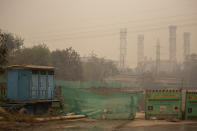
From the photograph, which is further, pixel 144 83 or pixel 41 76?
pixel 144 83

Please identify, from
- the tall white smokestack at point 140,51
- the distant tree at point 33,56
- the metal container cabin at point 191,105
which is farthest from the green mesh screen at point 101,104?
the tall white smokestack at point 140,51


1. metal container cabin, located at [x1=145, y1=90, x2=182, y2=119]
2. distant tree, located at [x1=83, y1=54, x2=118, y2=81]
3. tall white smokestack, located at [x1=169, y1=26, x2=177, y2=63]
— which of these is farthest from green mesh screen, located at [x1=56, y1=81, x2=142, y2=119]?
tall white smokestack, located at [x1=169, y1=26, x2=177, y2=63]

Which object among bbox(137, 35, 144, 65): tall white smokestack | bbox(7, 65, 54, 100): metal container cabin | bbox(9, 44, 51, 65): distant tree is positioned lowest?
bbox(7, 65, 54, 100): metal container cabin

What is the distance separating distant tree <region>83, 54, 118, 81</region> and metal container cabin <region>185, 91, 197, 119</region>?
59.1m

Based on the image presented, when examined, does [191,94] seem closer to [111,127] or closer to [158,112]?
[158,112]

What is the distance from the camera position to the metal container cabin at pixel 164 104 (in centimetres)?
1970

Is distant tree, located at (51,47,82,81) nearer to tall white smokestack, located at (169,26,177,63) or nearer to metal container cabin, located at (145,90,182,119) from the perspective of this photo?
metal container cabin, located at (145,90,182,119)

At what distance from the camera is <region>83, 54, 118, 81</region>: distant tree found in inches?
3346

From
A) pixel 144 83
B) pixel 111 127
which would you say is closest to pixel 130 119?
pixel 111 127

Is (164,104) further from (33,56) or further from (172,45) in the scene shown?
(172,45)

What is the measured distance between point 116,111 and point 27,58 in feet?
145

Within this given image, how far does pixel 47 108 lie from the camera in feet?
69.6

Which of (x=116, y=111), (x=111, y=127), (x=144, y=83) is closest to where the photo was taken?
(x=111, y=127)

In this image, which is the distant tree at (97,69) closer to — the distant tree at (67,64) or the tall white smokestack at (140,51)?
the distant tree at (67,64)
